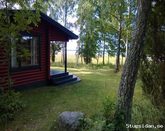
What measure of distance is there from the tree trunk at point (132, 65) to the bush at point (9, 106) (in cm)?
325

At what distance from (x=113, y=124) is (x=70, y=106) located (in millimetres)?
3493

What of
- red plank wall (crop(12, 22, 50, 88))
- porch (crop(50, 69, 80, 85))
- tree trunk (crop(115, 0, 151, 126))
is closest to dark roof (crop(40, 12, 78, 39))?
red plank wall (crop(12, 22, 50, 88))

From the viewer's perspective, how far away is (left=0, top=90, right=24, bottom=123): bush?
672 centimetres

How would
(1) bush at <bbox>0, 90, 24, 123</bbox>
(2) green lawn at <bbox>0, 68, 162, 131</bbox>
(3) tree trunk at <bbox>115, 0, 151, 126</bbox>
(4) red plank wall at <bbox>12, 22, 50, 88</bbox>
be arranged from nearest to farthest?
1. (3) tree trunk at <bbox>115, 0, 151, 126</bbox>
2. (2) green lawn at <bbox>0, 68, 162, 131</bbox>
3. (1) bush at <bbox>0, 90, 24, 123</bbox>
4. (4) red plank wall at <bbox>12, 22, 50, 88</bbox>

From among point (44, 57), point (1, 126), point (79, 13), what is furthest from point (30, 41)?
point (79, 13)

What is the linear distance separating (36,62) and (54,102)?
336 centimetres

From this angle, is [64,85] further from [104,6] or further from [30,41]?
[104,6]

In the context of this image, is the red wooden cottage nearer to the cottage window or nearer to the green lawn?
the cottage window

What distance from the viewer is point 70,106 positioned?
314 inches

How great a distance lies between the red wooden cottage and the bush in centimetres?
198

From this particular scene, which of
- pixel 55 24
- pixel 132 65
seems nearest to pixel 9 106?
pixel 132 65

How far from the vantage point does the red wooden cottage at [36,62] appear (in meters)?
10.1

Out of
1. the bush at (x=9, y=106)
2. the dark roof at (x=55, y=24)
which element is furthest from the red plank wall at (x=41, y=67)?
the bush at (x=9, y=106)

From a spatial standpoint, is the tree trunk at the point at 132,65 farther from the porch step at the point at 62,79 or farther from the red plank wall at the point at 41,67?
the porch step at the point at 62,79
